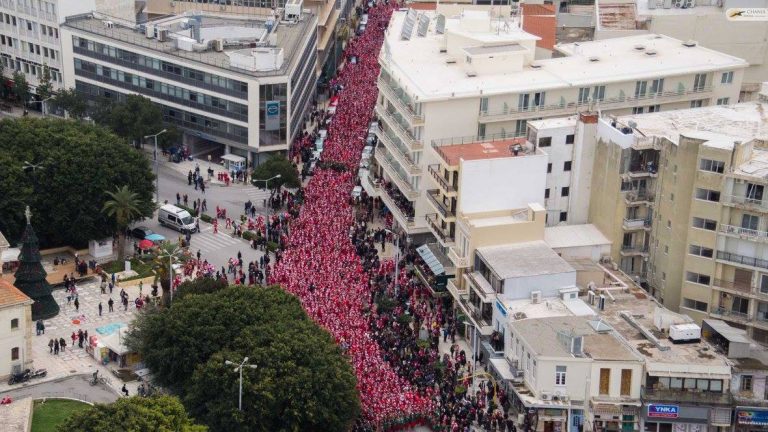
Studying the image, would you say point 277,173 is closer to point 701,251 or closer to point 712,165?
point 701,251

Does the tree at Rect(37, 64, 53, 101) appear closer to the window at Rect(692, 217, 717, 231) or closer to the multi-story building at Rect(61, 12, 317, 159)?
the multi-story building at Rect(61, 12, 317, 159)

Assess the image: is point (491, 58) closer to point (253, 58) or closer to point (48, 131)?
point (253, 58)

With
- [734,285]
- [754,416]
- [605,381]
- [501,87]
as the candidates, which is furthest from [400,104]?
[754,416]

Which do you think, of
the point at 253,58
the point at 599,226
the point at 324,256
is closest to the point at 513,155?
the point at 599,226

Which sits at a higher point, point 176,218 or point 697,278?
point 697,278

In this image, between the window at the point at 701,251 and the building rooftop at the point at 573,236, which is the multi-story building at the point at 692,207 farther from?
the building rooftop at the point at 573,236

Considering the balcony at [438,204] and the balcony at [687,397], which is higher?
the balcony at [438,204]

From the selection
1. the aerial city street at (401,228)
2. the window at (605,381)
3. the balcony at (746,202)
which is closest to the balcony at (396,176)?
the aerial city street at (401,228)
